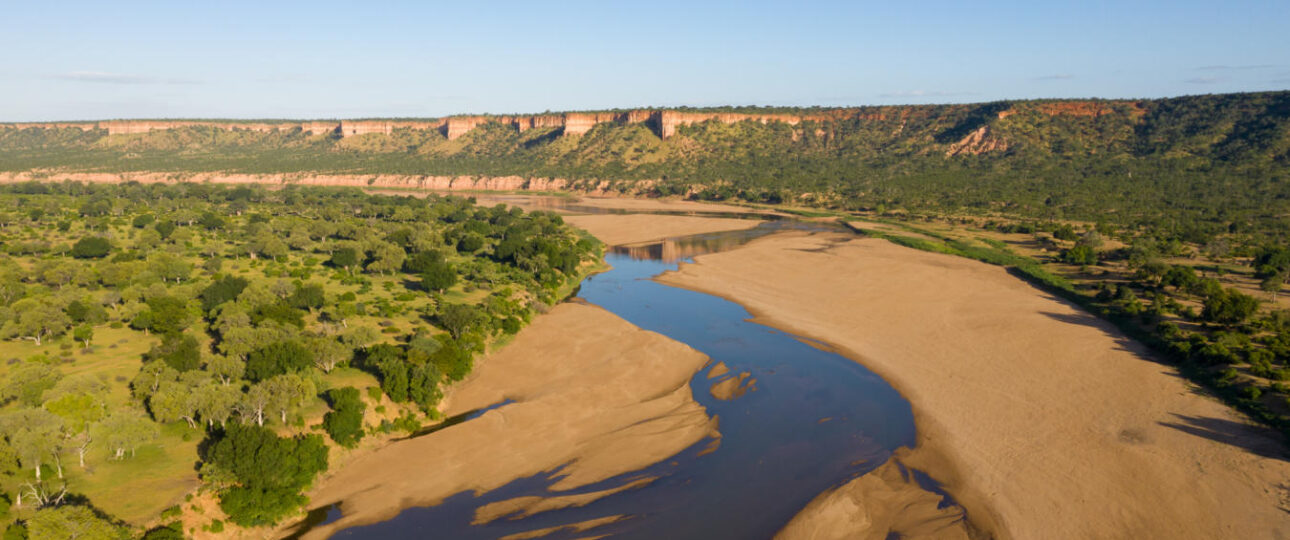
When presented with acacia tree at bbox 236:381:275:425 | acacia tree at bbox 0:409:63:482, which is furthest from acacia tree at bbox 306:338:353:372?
acacia tree at bbox 0:409:63:482

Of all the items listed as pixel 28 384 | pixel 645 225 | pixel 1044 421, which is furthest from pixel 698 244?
pixel 28 384

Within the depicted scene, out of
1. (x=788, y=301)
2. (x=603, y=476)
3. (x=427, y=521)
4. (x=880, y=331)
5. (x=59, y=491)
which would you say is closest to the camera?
(x=59, y=491)

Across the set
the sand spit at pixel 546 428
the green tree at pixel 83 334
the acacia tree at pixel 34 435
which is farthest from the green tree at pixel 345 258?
the acacia tree at pixel 34 435

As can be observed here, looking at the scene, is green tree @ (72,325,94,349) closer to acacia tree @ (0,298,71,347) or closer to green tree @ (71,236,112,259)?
acacia tree @ (0,298,71,347)

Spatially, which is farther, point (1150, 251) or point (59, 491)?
point (1150, 251)

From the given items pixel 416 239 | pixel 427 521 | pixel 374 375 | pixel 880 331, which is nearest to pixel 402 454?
pixel 427 521

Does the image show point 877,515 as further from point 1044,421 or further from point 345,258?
point 345,258

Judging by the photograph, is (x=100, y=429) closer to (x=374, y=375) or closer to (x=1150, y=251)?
(x=374, y=375)
